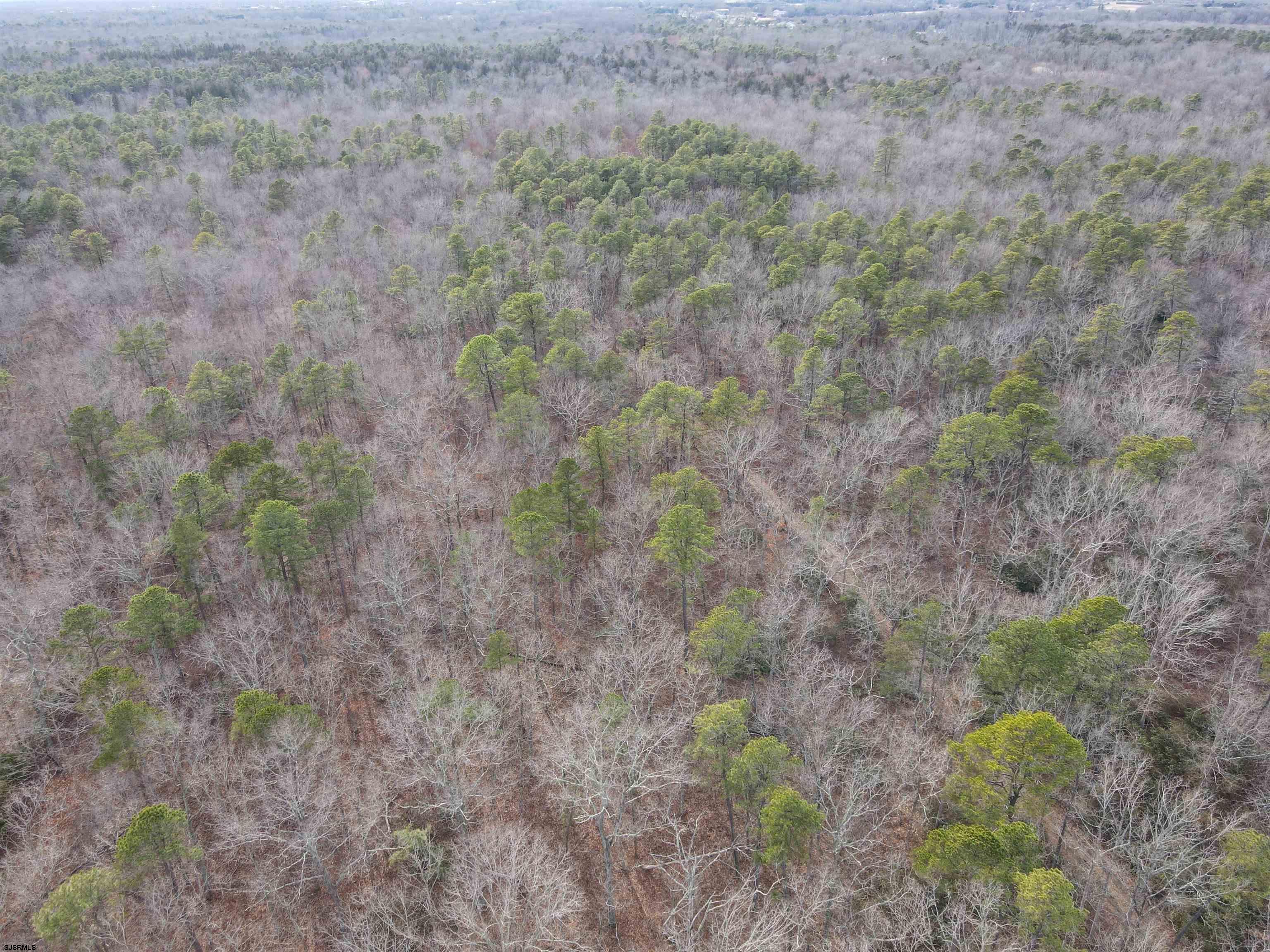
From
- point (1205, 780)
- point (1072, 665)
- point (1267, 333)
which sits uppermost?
point (1267, 333)

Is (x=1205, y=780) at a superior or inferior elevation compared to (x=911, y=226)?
inferior

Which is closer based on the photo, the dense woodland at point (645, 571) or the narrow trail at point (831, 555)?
the dense woodland at point (645, 571)

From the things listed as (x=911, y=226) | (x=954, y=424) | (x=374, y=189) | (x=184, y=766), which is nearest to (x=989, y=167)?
(x=911, y=226)

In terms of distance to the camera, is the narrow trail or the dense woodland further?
the narrow trail

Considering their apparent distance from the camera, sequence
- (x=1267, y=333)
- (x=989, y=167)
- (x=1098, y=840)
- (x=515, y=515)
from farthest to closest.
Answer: (x=989, y=167) → (x=1267, y=333) → (x=515, y=515) → (x=1098, y=840)

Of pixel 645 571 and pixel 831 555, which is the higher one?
pixel 831 555

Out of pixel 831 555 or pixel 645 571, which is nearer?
pixel 645 571

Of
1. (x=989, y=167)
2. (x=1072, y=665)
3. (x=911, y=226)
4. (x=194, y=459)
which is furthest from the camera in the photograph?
(x=989, y=167)

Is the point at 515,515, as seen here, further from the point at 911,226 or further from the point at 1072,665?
the point at 911,226
